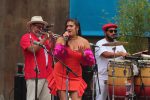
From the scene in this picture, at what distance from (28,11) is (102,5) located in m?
2.03

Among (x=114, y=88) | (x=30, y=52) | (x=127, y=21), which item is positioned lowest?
(x=114, y=88)

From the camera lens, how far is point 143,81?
10.2 metres

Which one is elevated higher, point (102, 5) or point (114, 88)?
point (102, 5)

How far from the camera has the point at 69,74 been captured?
8984 millimetres

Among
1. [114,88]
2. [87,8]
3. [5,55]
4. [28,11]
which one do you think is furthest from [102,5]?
[114,88]

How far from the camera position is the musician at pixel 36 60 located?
9750 millimetres

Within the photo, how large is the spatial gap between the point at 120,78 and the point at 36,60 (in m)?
1.68

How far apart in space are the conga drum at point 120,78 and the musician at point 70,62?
1.30 meters

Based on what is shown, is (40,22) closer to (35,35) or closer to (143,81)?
(35,35)

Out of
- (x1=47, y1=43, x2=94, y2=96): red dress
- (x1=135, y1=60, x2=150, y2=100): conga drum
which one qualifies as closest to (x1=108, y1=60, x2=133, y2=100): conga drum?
(x1=135, y1=60, x2=150, y2=100): conga drum

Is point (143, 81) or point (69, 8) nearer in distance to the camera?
point (143, 81)

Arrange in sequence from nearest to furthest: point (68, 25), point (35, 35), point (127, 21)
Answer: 1. point (68, 25)
2. point (35, 35)
3. point (127, 21)

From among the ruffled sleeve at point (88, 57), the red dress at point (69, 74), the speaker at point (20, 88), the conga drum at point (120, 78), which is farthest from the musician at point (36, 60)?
the speaker at point (20, 88)

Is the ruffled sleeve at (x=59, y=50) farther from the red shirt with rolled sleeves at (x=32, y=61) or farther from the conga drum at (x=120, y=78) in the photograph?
the conga drum at (x=120, y=78)
